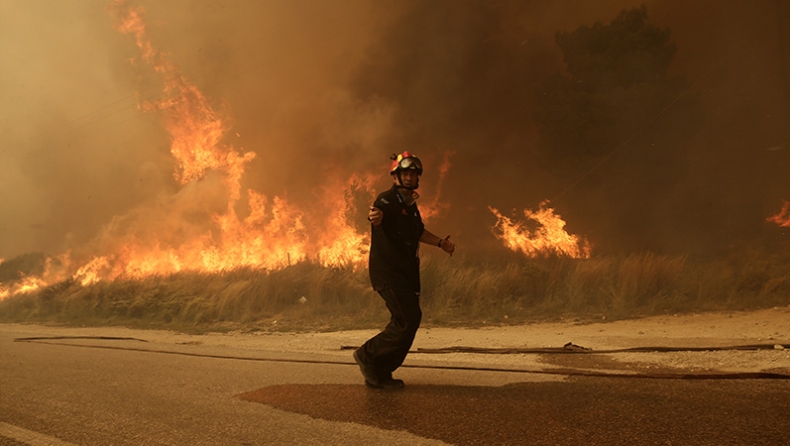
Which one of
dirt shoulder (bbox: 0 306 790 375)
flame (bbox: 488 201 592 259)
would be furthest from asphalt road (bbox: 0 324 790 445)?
flame (bbox: 488 201 592 259)

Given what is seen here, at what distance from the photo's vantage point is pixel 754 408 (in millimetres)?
4039

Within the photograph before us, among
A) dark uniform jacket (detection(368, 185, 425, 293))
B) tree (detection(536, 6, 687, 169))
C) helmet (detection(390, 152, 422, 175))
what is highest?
tree (detection(536, 6, 687, 169))

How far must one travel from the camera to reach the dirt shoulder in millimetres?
6203

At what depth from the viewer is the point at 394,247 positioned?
523 centimetres

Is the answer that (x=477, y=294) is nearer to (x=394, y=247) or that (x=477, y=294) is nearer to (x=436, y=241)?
(x=436, y=241)

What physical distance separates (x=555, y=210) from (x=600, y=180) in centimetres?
160

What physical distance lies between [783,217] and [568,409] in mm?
16048

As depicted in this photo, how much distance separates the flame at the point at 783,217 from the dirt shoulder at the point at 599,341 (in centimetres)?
773

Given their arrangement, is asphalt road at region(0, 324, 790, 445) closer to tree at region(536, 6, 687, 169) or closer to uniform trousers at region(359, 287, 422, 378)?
uniform trousers at region(359, 287, 422, 378)

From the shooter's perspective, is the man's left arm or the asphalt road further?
the man's left arm

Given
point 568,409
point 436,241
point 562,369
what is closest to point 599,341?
point 562,369

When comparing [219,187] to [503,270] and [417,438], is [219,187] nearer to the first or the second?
[503,270]

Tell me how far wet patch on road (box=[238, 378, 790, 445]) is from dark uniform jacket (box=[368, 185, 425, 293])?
34.6 inches

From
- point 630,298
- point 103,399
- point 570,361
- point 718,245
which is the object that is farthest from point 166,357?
point 718,245
